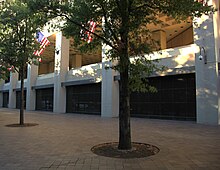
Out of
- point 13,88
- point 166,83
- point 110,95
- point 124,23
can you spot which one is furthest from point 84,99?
point 13,88

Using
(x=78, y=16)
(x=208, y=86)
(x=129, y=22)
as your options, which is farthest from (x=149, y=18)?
(x=208, y=86)

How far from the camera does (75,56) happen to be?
3450cm

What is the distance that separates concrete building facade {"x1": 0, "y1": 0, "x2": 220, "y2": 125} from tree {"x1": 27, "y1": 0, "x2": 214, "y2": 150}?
102 cm

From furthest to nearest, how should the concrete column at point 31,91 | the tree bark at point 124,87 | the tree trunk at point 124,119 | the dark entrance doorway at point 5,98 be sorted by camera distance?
the dark entrance doorway at point 5,98, the concrete column at point 31,91, the tree trunk at point 124,119, the tree bark at point 124,87

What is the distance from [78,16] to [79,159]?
13.6ft

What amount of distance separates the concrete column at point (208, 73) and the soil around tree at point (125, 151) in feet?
23.3

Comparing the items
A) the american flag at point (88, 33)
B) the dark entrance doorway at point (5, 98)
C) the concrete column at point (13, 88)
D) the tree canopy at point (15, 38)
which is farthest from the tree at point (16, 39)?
the dark entrance doorway at point (5, 98)

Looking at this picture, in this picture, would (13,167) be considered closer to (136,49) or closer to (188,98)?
(136,49)

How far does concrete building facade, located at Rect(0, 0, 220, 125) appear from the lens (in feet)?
42.2

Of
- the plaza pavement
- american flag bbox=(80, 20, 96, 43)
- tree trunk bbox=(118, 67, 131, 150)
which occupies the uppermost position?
american flag bbox=(80, 20, 96, 43)

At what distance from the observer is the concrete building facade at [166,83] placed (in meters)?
12.9

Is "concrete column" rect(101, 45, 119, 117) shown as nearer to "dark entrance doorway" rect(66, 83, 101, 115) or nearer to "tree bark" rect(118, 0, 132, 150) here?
"dark entrance doorway" rect(66, 83, 101, 115)

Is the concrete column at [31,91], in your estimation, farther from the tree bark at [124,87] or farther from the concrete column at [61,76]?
the tree bark at [124,87]

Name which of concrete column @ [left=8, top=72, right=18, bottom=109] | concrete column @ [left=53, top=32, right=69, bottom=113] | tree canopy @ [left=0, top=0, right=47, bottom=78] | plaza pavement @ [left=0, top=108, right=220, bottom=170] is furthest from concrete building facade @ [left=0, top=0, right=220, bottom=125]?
concrete column @ [left=8, top=72, right=18, bottom=109]
